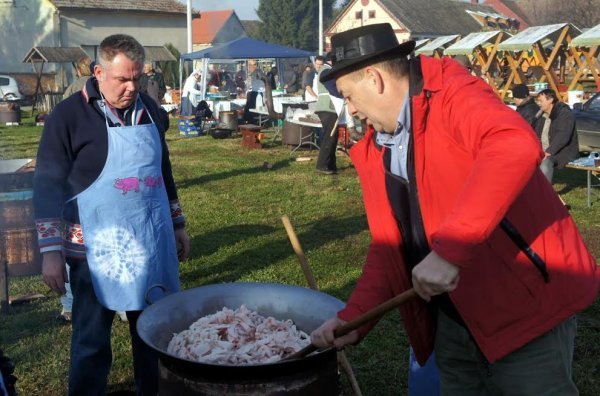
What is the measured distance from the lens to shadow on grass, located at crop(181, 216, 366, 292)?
259 inches

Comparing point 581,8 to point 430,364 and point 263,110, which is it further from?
point 430,364

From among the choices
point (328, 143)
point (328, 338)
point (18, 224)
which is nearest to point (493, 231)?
point (328, 338)

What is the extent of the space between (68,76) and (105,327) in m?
32.7

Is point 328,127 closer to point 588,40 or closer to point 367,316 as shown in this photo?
point 367,316

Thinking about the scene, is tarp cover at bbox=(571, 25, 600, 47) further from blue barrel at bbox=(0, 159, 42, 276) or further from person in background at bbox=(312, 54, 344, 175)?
blue barrel at bbox=(0, 159, 42, 276)

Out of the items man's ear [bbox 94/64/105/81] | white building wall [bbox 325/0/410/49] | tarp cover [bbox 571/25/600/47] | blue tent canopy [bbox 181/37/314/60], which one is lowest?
man's ear [bbox 94/64/105/81]

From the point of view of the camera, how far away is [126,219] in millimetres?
3240

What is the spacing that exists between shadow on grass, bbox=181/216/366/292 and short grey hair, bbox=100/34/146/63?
11.3 ft

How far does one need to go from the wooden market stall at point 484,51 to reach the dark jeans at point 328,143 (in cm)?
1456

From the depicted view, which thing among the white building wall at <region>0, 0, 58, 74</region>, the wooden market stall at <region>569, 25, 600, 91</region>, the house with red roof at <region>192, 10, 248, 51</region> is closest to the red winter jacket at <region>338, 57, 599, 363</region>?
the wooden market stall at <region>569, 25, 600, 91</region>

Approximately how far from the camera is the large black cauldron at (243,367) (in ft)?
7.82

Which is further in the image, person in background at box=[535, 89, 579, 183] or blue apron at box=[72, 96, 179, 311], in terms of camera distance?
person in background at box=[535, 89, 579, 183]

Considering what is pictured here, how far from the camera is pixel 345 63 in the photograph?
2264 millimetres

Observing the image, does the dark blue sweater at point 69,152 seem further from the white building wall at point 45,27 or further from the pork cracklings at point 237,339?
the white building wall at point 45,27
